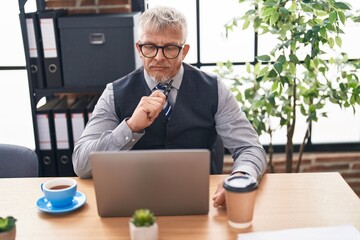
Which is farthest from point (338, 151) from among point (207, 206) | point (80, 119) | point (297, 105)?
point (207, 206)

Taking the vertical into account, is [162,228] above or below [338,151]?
above

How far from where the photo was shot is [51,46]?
227 cm

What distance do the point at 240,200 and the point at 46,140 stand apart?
153cm

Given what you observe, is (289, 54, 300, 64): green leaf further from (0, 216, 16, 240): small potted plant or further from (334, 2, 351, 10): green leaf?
(0, 216, 16, 240): small potted plant

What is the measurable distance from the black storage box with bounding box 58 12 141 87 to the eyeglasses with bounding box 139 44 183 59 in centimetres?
56

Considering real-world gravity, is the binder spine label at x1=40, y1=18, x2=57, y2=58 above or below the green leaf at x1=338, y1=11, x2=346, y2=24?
below

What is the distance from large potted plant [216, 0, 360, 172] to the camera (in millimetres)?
1996

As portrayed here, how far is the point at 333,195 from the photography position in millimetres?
1376

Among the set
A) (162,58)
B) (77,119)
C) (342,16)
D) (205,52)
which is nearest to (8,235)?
(162,58)

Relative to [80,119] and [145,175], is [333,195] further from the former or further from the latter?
[80,119]

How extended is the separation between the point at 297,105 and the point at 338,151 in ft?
2.21

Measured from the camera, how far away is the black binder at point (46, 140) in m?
2.36

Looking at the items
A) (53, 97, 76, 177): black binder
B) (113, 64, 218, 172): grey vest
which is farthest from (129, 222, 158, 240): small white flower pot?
(53, 97, 76, 177): black binder

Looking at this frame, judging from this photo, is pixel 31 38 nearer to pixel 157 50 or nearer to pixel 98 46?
pixel 98 46
